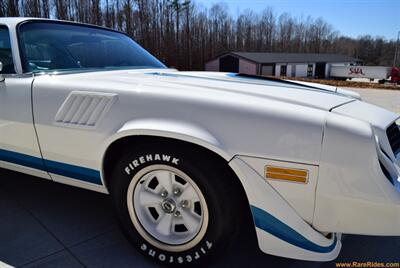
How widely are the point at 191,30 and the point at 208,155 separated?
198 feet

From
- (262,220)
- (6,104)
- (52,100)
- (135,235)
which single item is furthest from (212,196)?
(6,104)

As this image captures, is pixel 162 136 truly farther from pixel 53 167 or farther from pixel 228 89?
pixel 53 167

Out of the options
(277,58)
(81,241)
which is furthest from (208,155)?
(277,58)

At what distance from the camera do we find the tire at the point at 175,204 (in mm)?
1810

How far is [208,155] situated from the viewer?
72.0 inches

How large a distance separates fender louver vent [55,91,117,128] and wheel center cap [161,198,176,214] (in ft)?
2.23

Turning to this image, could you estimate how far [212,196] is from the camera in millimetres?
1801

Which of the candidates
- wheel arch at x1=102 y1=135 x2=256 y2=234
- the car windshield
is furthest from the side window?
wheel arch at x1=102 y1=135 x2=256 y2=234

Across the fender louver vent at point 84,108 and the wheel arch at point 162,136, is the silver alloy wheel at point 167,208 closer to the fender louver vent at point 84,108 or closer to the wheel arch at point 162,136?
the wheel arch at point 162,136

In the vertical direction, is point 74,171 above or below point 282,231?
above

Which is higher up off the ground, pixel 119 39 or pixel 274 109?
pixel 119 39

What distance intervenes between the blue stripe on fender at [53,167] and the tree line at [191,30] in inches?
1420

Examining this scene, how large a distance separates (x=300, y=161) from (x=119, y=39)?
260 cm

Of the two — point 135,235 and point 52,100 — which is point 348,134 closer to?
point 135,235
